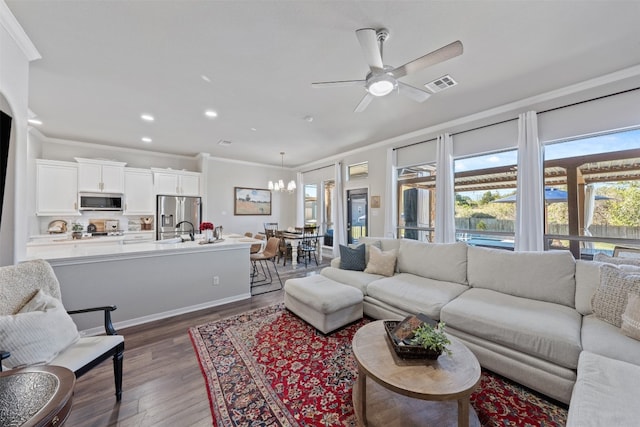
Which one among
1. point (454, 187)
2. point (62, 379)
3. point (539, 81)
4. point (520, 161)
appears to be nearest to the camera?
point (62, 379)

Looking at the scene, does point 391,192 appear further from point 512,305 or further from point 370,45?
point 370,45

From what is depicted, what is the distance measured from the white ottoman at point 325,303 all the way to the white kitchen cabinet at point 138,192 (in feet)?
15.4

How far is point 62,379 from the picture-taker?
3.45ft

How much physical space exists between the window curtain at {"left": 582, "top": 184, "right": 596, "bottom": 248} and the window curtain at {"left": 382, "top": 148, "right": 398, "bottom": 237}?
277 cm

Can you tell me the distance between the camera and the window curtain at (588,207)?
3.15 metres

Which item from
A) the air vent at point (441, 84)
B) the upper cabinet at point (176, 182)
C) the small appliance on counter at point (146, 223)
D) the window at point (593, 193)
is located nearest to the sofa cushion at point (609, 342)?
the window at point (593, 193)

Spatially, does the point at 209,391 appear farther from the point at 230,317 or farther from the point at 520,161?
the point at 520,161

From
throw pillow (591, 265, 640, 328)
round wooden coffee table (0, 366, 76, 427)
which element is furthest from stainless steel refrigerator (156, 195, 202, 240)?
throw pillow (591, 265, 640, 328)

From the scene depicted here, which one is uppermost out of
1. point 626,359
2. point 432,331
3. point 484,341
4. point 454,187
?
point 454,187

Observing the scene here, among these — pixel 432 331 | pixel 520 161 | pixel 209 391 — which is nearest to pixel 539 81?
pixel 520 161

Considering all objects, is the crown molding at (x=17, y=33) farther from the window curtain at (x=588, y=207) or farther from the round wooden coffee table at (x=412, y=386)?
the window curtain at (x=588, y=207)

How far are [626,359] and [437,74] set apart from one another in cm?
285

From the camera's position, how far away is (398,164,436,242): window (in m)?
4.81

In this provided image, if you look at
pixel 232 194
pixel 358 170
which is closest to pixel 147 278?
pixel 232 194
